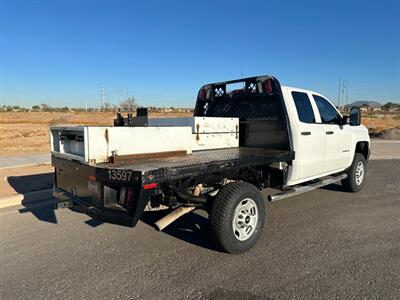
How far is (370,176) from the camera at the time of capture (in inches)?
378

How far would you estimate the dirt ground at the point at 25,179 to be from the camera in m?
7.27

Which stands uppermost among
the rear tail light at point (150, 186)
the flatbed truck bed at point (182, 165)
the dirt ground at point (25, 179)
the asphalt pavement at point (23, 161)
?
the flatbed truck bed at point (182, 165)

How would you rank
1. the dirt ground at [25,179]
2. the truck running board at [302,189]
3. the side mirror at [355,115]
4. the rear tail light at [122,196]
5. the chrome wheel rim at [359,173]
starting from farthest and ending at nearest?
the chrome wheel rim at [359,173] < the dirt ground at [25,179] < the side mirror at [355,115] < the truck running board at [302,189] < the rear tail light at [122,196]

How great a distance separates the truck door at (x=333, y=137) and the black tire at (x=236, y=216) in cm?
243

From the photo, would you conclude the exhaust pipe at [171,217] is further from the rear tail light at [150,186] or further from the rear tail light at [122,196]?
the rear tail light at [150,186]

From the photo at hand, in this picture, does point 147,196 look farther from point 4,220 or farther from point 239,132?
point 4,220

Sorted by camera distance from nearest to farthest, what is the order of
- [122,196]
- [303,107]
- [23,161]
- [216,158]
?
[122,196] < [216,158] < [303,107] < [23,161]

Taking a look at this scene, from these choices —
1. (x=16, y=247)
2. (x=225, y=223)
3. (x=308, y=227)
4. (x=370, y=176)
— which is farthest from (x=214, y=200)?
(x=370, y=176)

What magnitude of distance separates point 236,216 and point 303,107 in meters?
2.59

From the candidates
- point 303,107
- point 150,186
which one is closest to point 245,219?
point 150,186

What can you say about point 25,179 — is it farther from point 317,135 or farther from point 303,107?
point 317,135

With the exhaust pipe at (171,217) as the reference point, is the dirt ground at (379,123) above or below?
above

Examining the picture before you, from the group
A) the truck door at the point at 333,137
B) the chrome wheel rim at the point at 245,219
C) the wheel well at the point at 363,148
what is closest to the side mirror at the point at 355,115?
the truck door at the point at 333,137

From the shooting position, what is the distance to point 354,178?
7.38 metres
